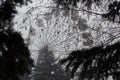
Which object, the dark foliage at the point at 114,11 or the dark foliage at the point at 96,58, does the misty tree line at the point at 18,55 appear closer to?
the dark foliage at the point at 96,58

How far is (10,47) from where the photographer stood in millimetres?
2799

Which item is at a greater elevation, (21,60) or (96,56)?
(21,60)

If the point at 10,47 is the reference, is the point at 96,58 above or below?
below

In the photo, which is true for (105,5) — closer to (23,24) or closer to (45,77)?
(23,24)

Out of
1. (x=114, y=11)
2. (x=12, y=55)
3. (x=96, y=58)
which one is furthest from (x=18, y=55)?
(x=114, y=11)

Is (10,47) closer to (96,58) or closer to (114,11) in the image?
(96,58)

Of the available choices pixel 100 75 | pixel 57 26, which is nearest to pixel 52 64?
pixel 57 26

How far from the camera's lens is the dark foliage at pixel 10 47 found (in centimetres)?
270

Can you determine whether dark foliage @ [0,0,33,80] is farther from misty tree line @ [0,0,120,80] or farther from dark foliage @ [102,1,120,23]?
dark foliage @ [102,1,120,23]

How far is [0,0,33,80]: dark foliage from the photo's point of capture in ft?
8.86

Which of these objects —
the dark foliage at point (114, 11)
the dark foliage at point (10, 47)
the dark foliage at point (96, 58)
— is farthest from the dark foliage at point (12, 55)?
the dark foliage at point (114, 11)

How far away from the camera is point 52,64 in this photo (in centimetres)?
1762

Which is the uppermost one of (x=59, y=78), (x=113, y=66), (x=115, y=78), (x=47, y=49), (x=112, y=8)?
(x=112, y=8)

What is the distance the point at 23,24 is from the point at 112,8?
1952 mm
